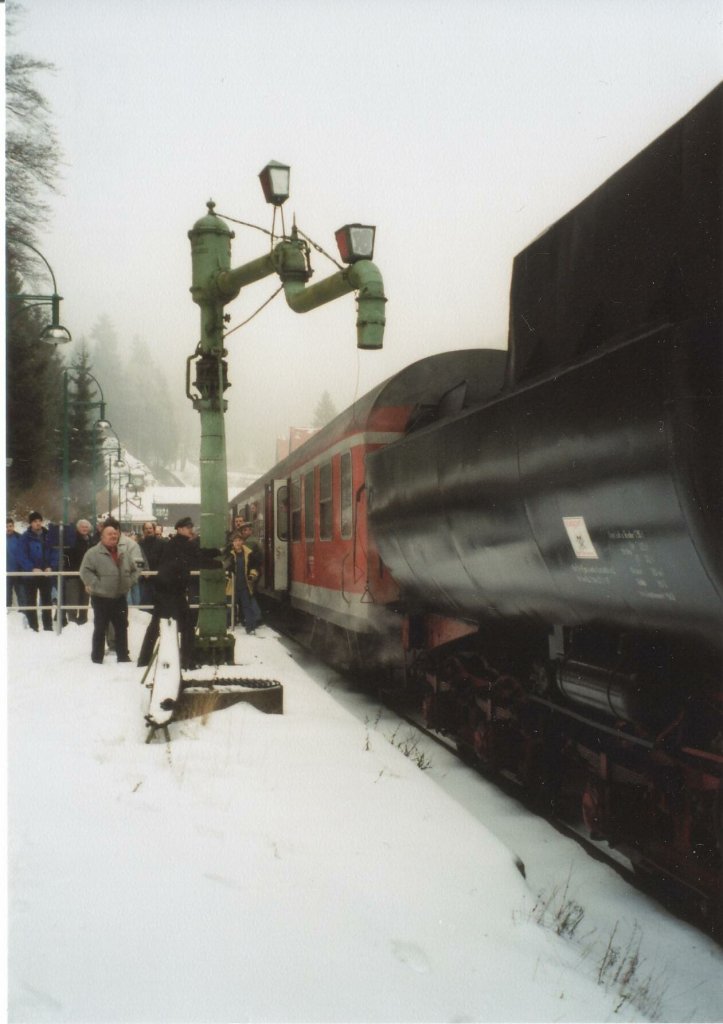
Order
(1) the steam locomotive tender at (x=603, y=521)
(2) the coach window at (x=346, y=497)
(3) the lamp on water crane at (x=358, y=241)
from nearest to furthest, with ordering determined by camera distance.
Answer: (1) the steam locomotive tender at (x=603, y=521)
(3) the lamp on water crane at (x=358, y=241)
(2) the coach window at (x=346, y=497)

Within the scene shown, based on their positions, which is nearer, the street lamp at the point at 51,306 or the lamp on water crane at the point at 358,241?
the street lamp at the point at 51,306

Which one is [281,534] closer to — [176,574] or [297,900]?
[176,574]

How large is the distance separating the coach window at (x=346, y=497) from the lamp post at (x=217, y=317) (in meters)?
1.30

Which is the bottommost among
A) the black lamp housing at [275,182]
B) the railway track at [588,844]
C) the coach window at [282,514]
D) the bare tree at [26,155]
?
the railway track at [588,844]

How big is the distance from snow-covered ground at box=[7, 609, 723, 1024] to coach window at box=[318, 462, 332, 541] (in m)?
4.34

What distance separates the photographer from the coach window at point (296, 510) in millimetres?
13375

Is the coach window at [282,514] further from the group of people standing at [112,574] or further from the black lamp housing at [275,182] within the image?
the black lamp housing at [275,182]

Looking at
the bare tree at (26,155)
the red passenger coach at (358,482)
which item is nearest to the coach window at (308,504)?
the red passenger coach at (358,482)

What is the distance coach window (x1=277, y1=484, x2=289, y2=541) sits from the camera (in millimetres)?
14508

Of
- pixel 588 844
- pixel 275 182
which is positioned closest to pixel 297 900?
pixel 588 844

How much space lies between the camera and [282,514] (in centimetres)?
1473

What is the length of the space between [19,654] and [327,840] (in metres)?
6.91

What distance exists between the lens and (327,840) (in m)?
5.03

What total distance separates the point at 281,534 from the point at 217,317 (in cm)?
552
